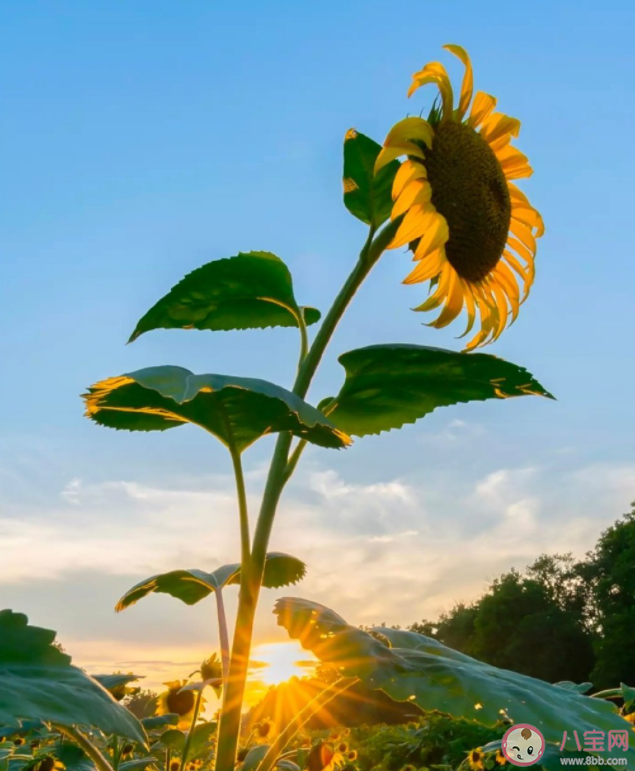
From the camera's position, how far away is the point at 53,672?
1.48m

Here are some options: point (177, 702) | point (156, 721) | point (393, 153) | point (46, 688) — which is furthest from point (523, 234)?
point (177, 702)

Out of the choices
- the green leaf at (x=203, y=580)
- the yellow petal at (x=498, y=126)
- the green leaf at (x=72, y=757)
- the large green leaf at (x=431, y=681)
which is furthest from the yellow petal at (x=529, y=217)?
the green leaf at (x=72, y=757)

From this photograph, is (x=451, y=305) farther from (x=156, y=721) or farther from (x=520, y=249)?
(x=156, y=721)

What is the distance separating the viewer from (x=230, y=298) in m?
2.18

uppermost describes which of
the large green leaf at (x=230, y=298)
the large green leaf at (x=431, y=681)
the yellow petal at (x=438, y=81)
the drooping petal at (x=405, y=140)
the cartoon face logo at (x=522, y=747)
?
the yellow petal at (x=438, y=81)

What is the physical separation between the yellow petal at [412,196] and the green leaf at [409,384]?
1.39ft

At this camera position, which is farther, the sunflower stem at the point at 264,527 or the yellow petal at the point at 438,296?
the yellow petal at the point at 438,296

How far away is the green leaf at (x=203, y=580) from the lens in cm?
244

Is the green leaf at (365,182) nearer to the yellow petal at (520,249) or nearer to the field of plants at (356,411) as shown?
the field of plants at (356,411)

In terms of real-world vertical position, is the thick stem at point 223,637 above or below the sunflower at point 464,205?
below

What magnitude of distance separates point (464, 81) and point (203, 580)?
5.67ft

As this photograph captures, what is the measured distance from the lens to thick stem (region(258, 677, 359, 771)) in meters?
1.79

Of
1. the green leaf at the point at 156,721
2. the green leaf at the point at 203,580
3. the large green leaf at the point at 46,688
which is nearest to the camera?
the large green leaf at the point at 46,688

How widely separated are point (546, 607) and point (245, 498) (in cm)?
3294
